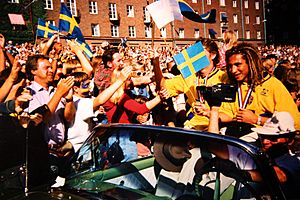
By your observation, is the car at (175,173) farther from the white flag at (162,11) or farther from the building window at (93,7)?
the white flag at (162,11)

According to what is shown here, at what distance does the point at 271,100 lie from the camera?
133 inches

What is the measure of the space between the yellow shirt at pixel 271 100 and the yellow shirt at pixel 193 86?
59 cm

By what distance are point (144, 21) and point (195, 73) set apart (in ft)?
4.09

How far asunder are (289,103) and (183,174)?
1.71 metres

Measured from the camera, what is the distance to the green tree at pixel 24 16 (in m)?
3.02

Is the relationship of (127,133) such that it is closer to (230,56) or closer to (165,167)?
(165,167)

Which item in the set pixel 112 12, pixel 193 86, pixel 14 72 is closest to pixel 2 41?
pixel 14 72

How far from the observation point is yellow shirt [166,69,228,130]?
13.0 feet

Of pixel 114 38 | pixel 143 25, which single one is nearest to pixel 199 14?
pixel 143 25

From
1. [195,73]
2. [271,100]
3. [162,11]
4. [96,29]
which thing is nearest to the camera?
[271,100]

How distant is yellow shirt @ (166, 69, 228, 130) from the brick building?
847 millimetres

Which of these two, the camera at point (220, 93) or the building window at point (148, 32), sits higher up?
the building window at point (148, 32)

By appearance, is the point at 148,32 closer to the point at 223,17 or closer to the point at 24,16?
the point at 223,17

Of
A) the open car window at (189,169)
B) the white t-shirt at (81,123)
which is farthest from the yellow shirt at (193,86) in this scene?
the open car window at (189,169)
